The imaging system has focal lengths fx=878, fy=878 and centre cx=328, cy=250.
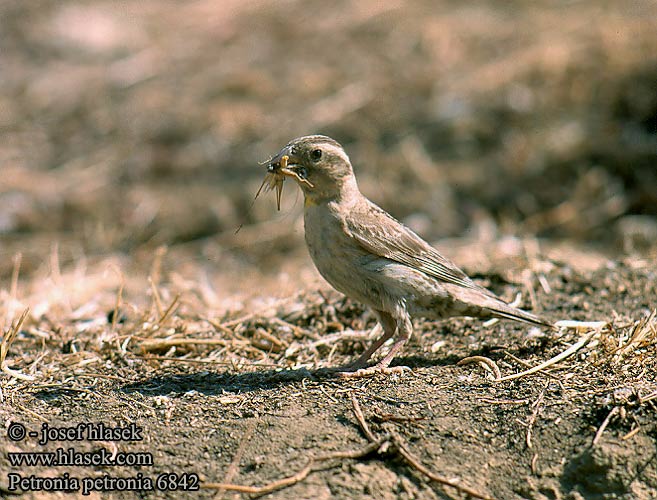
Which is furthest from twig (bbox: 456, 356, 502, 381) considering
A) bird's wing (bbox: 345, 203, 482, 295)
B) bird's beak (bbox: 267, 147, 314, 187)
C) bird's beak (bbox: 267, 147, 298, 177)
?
bird's beak (bbox: 267, 147, 298, 177)

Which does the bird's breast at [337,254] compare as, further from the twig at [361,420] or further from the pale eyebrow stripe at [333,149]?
the twig at [361,420]

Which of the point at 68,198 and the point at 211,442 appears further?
the point at 68,198

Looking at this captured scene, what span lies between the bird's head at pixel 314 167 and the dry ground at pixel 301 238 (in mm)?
1101

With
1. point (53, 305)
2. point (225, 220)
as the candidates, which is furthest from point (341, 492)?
point (225, 220)

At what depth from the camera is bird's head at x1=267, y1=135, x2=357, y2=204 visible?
526 cm

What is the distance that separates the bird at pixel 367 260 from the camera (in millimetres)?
5223

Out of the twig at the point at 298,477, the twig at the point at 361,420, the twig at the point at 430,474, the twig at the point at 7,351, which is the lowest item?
the twig at the point at 430,474

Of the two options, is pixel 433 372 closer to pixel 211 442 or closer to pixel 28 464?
pixel 211 442

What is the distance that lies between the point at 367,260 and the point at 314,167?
0.65m

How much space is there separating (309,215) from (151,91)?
7.51m

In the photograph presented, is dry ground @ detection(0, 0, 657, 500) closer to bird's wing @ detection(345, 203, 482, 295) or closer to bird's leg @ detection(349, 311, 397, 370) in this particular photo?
bird's leg @ detection(349, 311, 397, 370)

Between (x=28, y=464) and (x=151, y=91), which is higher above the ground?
(x=151, y=91)

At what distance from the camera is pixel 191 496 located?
399 cm

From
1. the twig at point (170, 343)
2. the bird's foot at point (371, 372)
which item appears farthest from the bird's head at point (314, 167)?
the twig at point (170, 343)
